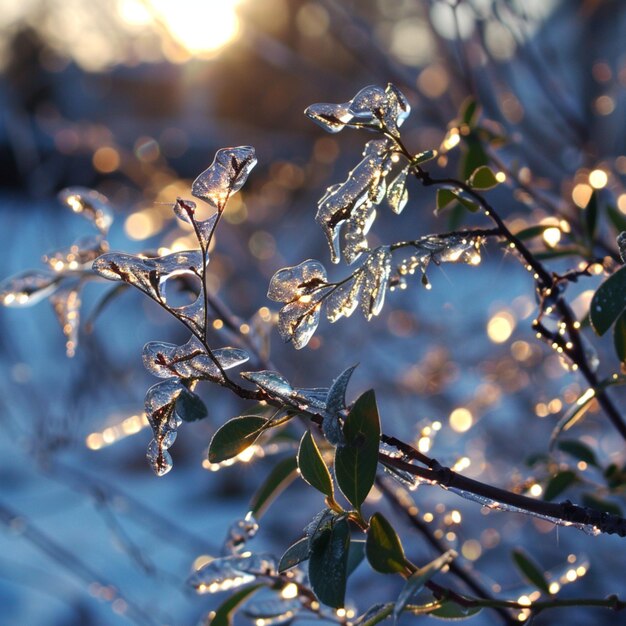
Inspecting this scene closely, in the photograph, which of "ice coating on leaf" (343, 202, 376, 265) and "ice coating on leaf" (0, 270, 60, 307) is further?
"ice coating on leaf" (0, 270, 60, 307)

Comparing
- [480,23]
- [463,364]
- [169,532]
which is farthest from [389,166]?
[463,364]

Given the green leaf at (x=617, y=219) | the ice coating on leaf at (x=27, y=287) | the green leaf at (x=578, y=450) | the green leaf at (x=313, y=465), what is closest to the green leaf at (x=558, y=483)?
the green leaf at (x=578, y=450)

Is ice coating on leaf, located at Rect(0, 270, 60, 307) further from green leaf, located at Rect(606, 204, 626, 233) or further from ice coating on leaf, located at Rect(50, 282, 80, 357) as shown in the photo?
green leaf, located at Rect(606, 204, 626, 233)

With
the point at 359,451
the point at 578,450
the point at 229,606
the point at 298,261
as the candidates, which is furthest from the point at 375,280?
the point at 298,261

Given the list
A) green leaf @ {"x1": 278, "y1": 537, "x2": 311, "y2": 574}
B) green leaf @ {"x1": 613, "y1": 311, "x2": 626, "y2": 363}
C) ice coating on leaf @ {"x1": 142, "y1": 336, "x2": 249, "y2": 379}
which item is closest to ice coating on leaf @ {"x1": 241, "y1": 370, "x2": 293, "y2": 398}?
ice coating on leaf @ {"x1": 142, "y1": 336, "x2": 249, "y2": 379}

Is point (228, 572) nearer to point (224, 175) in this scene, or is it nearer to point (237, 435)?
point (237, 435)
